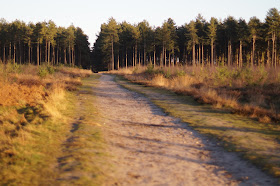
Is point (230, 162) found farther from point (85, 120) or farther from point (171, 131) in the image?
point (85, 120)

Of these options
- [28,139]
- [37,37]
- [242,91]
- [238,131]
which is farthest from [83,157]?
[37,37]

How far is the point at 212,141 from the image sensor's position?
638cm

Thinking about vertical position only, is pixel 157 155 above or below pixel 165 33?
below

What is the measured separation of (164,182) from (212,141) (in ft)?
9.80

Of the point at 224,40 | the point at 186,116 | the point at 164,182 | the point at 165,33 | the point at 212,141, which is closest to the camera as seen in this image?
the point at 164,182

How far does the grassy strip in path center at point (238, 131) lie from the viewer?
5059 mm

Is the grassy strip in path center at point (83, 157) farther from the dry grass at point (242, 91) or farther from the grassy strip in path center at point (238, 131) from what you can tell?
the dry grass at point (242, 91)

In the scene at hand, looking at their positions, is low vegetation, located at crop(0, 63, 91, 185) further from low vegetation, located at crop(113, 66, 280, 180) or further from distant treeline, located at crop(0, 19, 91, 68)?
distant treeline, located at crop(0, 19, 91, 68)

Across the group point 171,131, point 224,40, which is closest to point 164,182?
point 171,131

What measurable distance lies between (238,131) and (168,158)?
3230mm

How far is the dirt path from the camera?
4.02 metres

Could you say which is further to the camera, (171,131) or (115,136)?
(171,131)

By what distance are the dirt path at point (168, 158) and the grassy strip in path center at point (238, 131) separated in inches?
13.7

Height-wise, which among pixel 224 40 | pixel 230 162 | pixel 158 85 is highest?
pixel 224 40
